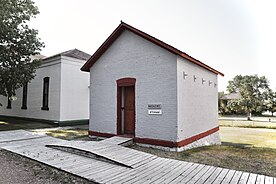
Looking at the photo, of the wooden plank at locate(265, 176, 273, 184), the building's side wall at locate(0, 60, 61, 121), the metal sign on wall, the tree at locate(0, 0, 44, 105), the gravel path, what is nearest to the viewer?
the wooden plank at locate(265, 176, 273, 184)

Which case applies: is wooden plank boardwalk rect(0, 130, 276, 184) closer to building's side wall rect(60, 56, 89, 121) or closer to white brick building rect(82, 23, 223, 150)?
white brick building rect(82, 23, 223, 150)

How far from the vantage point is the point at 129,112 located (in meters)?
9.46


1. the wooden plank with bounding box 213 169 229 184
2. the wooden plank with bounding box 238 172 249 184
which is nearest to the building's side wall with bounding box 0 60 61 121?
the wooden plank with bounding box 213 169 229 184

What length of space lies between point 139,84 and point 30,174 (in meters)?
5.41

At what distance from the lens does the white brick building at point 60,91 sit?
14.6 m

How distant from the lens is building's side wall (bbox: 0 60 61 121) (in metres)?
14.7

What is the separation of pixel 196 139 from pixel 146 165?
4577 millimetres

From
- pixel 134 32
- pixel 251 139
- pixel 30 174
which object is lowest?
pixel 251 139

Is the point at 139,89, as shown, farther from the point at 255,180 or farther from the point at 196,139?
the point at 255,180

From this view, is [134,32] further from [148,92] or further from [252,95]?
[252,95]

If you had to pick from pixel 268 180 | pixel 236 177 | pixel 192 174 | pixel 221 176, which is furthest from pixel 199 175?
pixel 268 180

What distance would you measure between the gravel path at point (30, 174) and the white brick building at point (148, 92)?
4.14 m

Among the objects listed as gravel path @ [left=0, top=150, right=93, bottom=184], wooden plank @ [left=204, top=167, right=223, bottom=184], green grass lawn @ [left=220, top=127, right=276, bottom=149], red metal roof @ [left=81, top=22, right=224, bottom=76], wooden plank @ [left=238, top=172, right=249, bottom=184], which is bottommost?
green grass lawn @ [left=220, top=127, right=276, bottom=149]

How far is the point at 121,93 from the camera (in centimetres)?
963
